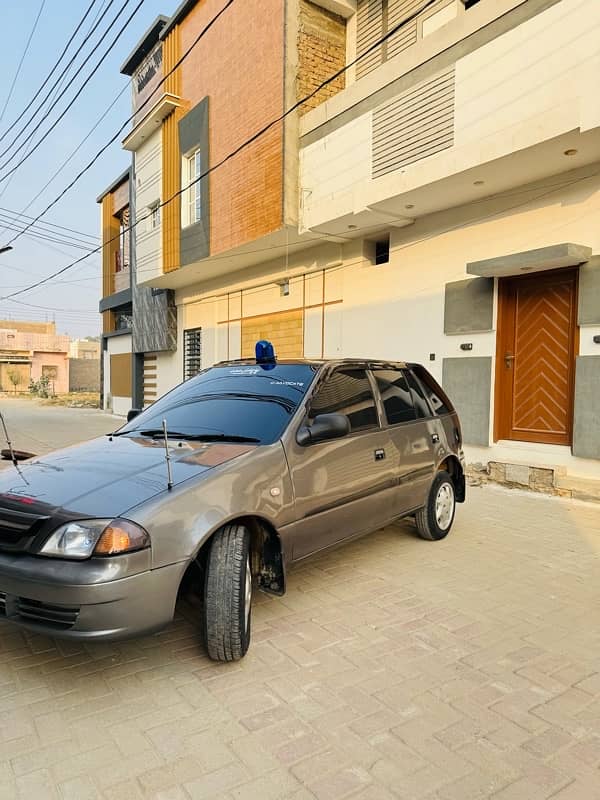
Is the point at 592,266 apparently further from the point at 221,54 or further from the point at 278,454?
the point at 221,54

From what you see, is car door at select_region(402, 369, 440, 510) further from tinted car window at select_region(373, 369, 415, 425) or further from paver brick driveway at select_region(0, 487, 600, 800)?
paver brick driveway at select_region(0, 487, 600, 800)

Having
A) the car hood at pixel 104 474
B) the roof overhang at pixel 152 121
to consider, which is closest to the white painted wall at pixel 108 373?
the roof overhang at pixel 152 121

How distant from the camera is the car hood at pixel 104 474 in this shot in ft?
8.95

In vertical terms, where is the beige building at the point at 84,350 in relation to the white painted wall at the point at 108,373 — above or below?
above

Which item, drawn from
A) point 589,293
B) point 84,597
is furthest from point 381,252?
point 84,597

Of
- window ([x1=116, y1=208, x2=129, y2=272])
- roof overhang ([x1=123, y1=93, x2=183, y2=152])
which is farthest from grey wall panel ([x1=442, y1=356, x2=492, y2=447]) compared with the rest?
window ([x1=116, y1=208, x2=129, y2=272])

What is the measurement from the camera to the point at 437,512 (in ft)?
16.9

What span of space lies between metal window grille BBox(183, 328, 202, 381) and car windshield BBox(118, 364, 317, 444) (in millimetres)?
12140

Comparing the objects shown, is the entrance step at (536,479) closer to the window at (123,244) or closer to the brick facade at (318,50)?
the brick facade at (318,50)

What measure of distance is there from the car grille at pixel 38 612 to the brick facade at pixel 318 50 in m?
10.1

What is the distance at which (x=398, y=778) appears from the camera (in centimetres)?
212

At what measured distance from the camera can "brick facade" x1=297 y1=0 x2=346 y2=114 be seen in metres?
10.2

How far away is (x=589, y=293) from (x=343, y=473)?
479cm

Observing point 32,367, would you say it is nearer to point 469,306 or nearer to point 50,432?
point 50,432
